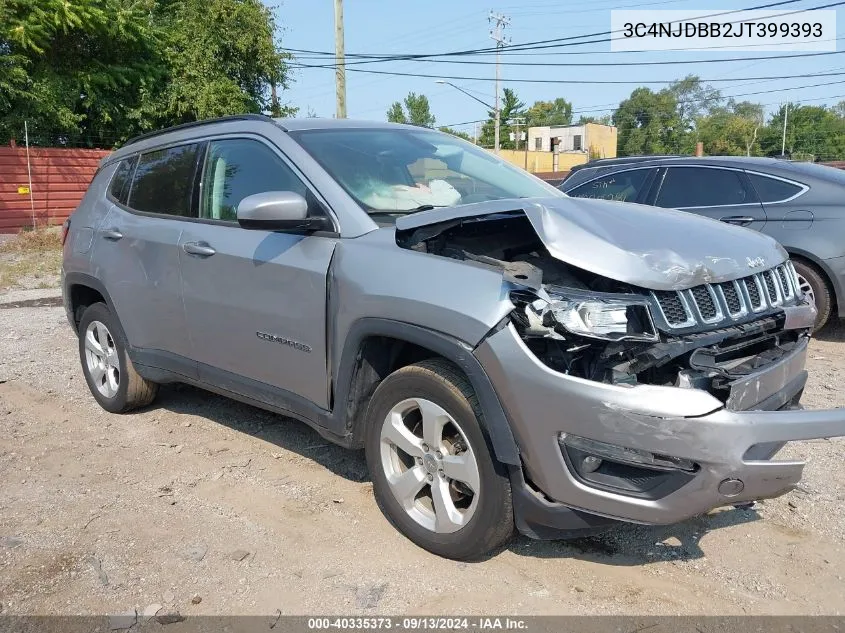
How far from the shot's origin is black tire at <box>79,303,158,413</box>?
4.89m

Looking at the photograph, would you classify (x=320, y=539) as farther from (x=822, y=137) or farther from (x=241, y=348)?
(x=822, y=137)

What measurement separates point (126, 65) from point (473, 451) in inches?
960

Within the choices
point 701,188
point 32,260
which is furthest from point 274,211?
point 32,260

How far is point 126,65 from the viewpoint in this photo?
23.5m

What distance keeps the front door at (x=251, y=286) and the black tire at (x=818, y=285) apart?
4.81 m

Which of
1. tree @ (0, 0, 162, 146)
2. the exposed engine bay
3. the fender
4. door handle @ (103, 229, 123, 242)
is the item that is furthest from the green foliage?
the exposed engine bay

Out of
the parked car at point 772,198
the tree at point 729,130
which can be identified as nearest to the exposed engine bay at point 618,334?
the parked car at point 772,198

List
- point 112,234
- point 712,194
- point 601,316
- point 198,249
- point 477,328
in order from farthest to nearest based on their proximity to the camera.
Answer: point 712,194
point 112,234
point 198,249
point 477,328
point 601,316

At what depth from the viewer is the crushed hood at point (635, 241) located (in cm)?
266

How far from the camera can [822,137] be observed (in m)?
83.0

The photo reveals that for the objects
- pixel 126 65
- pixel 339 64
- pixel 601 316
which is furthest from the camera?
pixel 126 65

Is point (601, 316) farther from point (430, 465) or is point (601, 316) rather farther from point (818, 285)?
point (818, 285)

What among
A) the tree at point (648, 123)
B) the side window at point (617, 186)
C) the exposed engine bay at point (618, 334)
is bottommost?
the exposed engine bay at point (618, 334)

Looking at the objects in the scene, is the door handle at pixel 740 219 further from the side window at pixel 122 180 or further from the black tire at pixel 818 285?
the side window at pixel 122 180
